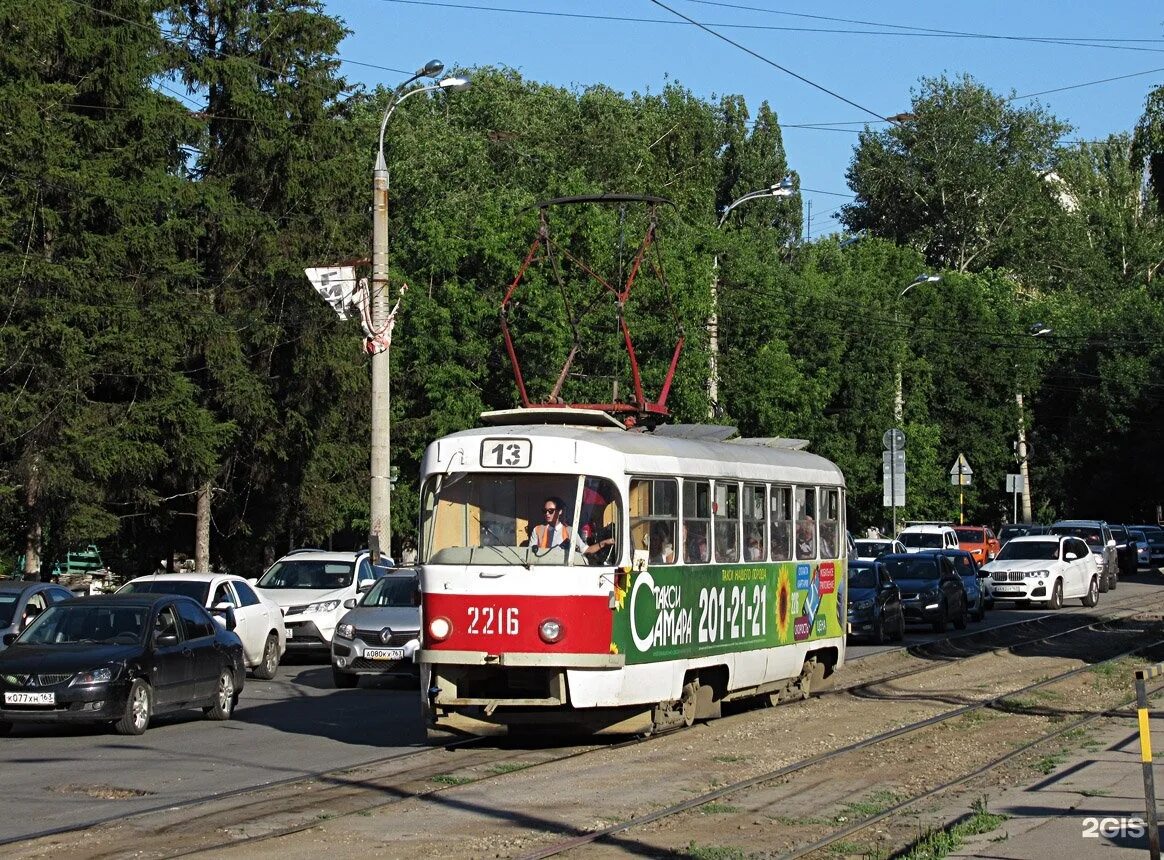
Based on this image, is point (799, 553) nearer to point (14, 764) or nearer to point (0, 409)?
point (14, 764)

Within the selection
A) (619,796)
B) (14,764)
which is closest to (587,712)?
(619,796)

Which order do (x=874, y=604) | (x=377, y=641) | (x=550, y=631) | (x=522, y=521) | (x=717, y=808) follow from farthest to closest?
(x=874, y=604)
(x=377, y=641)
(x=522, y=521)
(x=550, y=631)
(x=717, y=808)

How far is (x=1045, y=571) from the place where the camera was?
41.1 meters

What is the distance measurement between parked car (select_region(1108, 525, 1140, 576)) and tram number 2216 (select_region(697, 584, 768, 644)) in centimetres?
4671

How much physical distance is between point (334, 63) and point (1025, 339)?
3645 cm

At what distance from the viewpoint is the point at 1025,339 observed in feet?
227

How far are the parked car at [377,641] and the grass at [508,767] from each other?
687 centimetres

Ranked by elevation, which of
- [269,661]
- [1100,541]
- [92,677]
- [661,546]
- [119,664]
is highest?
[1100,541]

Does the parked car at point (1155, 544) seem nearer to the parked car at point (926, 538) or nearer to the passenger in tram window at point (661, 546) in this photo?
the parked car at point (926, 538)

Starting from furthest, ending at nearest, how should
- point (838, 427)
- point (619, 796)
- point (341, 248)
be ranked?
point (838, 427)
point (341, 248)
point (619, 796)

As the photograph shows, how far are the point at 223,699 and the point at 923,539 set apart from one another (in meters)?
31.3

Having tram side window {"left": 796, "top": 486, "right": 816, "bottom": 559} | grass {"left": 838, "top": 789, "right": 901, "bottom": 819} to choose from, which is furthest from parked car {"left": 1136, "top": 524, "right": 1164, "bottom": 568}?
grass {"left": 838, "top": 789, "right": 901, "bottom": 819}

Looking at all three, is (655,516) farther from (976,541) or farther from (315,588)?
(976,541)

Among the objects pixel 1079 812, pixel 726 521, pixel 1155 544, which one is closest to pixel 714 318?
pixel 726 521
